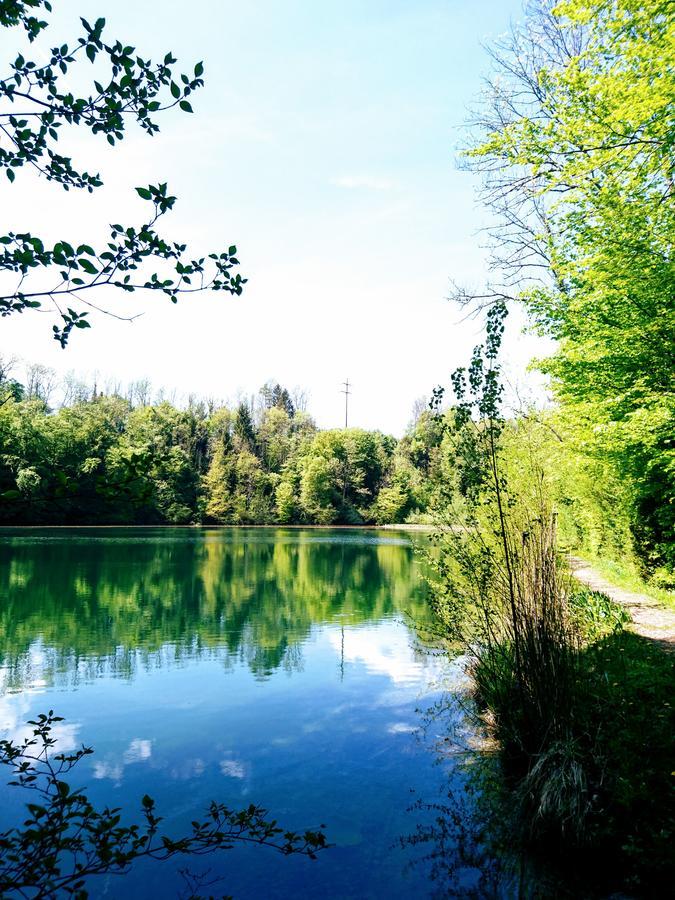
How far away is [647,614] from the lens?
10273 millimetres

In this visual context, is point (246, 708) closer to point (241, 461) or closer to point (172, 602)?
point (172, 602)

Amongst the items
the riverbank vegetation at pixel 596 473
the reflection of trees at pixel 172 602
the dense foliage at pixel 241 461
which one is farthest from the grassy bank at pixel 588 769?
the dense foliage at pixel 241 461

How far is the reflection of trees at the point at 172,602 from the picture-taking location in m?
11.7

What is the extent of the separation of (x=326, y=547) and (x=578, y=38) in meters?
28.8

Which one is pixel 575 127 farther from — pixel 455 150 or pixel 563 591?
pixel 563 591

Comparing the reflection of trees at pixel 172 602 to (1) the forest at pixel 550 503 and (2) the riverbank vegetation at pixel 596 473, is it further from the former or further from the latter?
(2) the riverbank vegetation at pixel 596 473

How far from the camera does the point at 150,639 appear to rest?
12891 mm

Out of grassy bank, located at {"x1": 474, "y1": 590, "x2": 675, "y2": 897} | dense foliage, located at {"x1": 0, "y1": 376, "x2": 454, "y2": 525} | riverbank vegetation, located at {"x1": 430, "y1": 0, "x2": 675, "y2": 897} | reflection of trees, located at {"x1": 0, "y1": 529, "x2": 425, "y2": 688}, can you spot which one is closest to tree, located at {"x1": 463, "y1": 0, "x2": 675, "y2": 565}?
riverbank vegetation, located at {"x1": 430, "y1": 0, "x2": 675, "y2": 897}

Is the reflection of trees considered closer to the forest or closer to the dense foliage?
the forest

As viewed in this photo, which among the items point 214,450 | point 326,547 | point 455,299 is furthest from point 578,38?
point 214,450

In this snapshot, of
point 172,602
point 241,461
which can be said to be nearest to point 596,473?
point 172,602

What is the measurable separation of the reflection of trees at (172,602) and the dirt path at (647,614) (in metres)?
4.80

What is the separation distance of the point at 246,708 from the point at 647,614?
23.1 ft

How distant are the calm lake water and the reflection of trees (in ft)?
0.27
